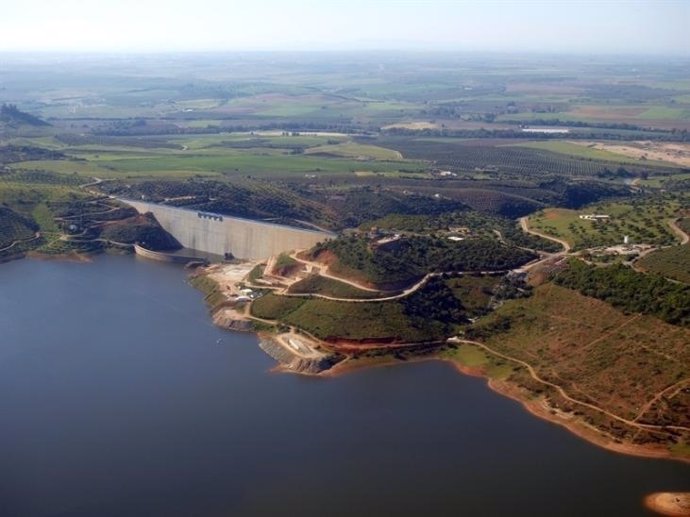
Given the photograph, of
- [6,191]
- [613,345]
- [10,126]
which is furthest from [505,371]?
[10,126]

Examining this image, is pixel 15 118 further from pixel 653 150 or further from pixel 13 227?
pixel 653 150

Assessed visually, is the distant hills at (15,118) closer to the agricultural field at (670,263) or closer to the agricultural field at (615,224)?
the agricultural field at (615,224)

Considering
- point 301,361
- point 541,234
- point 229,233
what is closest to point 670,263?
point 541,234

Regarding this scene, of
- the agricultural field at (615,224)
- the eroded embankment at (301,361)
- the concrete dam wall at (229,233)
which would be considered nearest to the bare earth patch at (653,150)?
the agricultural field at (615,224)

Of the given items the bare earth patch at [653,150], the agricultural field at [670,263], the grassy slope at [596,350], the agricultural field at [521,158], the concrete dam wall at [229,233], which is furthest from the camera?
the bare earth patch at [653,150]

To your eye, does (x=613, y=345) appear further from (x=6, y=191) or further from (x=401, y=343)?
(x=6, y=191)

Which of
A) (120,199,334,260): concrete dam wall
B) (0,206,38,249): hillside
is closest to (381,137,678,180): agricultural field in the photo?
(120,199,334,260): concrete dam wall
